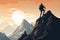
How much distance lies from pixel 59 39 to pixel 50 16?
1857 centimetres

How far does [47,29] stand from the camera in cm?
18288

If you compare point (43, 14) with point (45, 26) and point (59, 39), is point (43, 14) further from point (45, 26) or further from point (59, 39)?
point (59, 39)

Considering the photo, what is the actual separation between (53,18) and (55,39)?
15579 mm

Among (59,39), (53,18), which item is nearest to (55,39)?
(59,39)

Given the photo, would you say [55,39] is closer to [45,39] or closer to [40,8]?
[45,39]

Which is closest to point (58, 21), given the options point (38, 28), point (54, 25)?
point (54, 25)

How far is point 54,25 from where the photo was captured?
183500mm

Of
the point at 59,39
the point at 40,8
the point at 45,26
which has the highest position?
the point at 40,8

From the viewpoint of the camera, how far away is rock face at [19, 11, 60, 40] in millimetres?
181500

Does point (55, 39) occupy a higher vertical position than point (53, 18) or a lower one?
lower

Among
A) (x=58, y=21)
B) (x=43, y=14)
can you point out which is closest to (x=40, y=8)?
(x=43, y=14)

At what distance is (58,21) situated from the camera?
18425 cm

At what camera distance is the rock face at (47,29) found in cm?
18150

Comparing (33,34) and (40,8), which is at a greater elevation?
(40,8)
